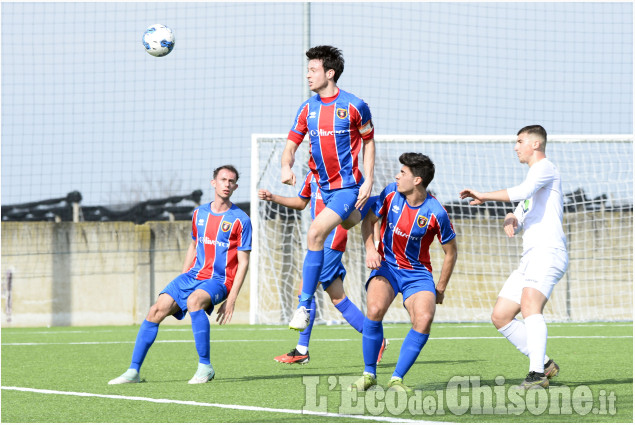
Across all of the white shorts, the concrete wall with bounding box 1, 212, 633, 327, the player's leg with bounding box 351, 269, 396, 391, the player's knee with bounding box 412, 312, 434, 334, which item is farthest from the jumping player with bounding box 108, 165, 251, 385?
the concrete wall with bounding box 1, 212, 633, 327

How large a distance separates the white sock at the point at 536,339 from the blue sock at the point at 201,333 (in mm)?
2410

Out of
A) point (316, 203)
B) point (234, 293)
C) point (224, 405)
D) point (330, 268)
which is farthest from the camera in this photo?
point (330, 268)

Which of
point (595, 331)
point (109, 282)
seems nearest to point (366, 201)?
point (595, 331)

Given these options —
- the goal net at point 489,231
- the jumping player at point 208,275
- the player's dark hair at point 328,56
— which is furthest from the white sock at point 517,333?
the goal net at point 489,231

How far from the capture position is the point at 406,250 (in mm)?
6789

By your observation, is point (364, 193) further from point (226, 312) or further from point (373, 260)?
point (226, 312)

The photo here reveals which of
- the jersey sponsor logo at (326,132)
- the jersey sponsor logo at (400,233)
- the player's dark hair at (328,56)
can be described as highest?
the player's dark hair at (328,56)

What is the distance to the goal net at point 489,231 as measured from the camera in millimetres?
16297

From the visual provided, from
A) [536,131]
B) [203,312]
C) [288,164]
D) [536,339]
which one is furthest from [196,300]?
[536,131]

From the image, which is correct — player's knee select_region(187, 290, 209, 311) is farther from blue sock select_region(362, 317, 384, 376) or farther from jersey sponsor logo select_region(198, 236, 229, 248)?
blue sock select_region(362, 317, 384, 376)

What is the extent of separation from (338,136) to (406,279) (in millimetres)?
1255

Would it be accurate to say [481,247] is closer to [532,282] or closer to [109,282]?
[109,282]

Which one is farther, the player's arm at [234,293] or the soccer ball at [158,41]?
the soccer ball at [158,41]

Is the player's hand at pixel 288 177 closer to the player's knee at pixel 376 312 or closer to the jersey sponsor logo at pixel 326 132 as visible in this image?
the jersey sponsor logo at pixel 326 132
